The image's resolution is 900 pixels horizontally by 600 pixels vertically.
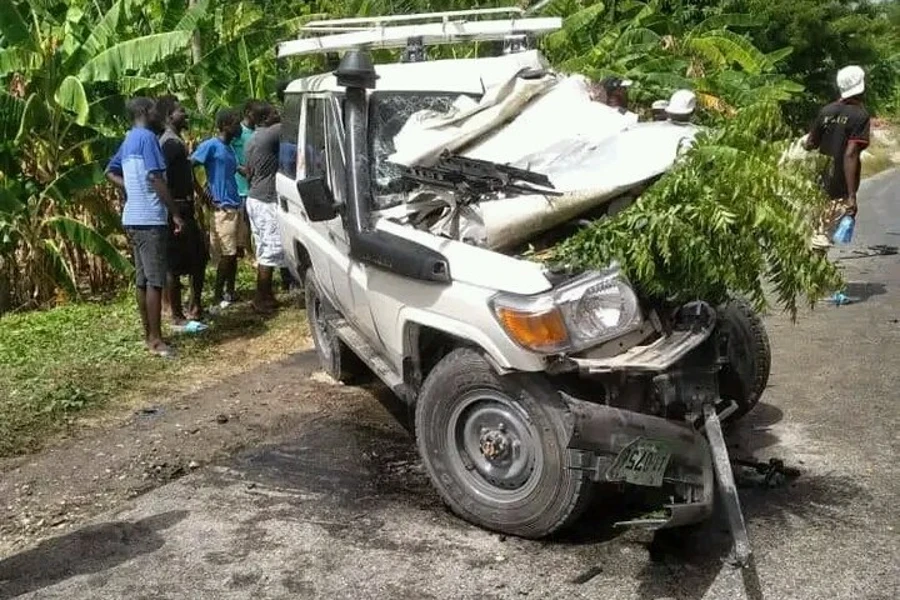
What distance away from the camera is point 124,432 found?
21.4 ft

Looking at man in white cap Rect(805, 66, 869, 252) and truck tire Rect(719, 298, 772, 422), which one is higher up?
man in white cap Rect(805, 66, 869, 252)

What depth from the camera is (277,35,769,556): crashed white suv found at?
14.3 ft

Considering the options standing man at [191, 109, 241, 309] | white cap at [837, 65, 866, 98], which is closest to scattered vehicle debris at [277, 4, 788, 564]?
standing man at [191, 109, 241, 309]

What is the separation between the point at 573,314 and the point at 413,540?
4.12 feet

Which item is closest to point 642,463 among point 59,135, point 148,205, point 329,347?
point 329,347

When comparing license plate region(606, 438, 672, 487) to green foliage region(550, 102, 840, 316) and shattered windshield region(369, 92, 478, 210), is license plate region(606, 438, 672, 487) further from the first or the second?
shattered windshield region(369, 92, 478, 210)

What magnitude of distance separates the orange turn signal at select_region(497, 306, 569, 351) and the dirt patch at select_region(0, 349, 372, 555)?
2.36m

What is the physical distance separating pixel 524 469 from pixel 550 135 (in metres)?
1.79

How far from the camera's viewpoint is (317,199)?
543cm

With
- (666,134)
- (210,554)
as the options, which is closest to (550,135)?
(666,134)

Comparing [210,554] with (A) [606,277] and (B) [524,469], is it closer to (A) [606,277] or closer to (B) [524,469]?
(B) [524,469]

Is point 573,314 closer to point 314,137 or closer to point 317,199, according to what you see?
point 317,199

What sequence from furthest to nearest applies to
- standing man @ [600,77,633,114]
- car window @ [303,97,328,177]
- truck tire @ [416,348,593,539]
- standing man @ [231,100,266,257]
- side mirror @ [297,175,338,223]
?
standing man @ [231,100,266,257] < standing man @ [600,77,633,114] < car window @ [303,97,328,177] < side mirror @ [297,175,338,223] < truck tire @ [416,348,593,539]

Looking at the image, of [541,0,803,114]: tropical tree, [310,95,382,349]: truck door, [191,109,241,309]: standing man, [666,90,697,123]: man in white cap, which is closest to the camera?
[310,95,382,349]: truck door
